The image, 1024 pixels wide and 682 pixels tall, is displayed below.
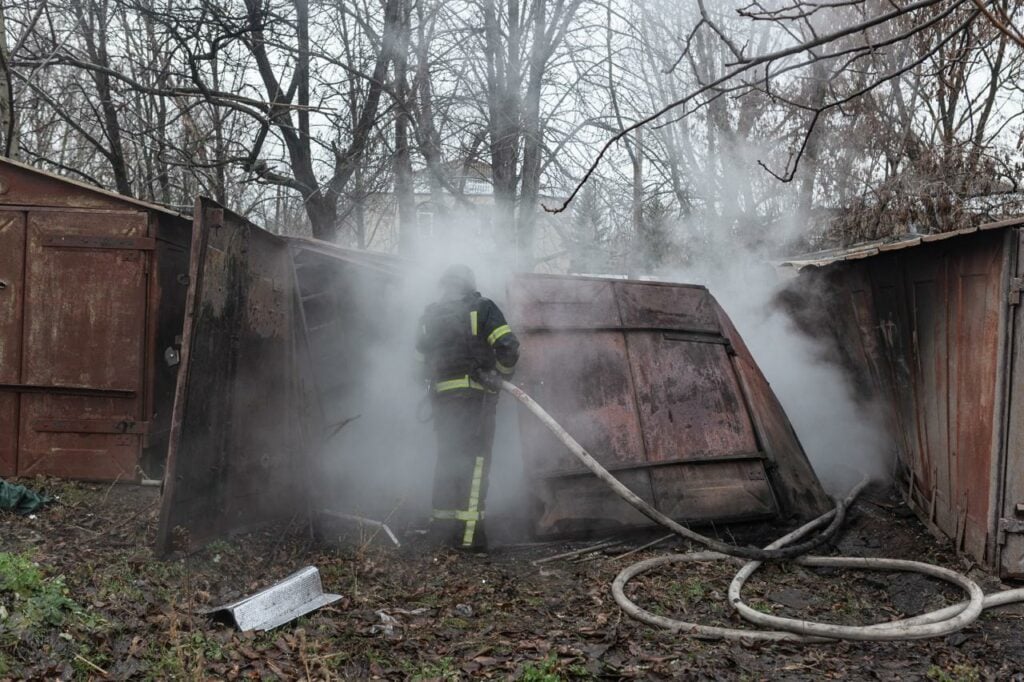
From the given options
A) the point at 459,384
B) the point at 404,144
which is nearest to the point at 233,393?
the point at 459,384

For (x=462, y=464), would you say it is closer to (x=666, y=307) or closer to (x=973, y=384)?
(x=666, y=307)

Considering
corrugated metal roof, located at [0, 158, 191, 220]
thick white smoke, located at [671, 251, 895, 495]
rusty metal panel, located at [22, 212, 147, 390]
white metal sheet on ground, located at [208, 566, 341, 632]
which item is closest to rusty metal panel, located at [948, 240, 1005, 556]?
thick white smoke, located at [671, 251, 895, 495]

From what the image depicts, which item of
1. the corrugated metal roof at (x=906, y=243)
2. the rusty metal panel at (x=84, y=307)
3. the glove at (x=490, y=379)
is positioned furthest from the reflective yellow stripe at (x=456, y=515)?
the corrugated metal roof at (x=906, y=243)

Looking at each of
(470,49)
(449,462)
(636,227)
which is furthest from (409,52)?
(449,462)

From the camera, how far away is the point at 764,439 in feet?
20.7

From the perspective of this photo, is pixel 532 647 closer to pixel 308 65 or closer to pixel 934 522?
pixel 934 522

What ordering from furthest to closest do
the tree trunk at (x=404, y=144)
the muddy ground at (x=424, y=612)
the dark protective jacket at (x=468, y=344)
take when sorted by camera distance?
the tree trunk at (x=404, y=144)
the dark protective jacket at (x=468, y=344)
the muddy ground at (x=424, y=612)

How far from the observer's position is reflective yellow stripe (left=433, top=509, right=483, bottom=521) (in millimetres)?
5770

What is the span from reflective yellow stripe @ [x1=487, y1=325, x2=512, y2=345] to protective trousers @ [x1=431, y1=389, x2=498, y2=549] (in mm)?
401

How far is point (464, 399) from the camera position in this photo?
6.03m

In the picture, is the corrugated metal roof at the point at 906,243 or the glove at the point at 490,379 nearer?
the corrugated metal roof at the point at 906,243

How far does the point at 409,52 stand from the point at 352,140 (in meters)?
1.34

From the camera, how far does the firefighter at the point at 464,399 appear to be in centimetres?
586

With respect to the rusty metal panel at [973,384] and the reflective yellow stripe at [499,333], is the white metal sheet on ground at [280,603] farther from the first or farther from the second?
the rusty metal panel at [973,384]
